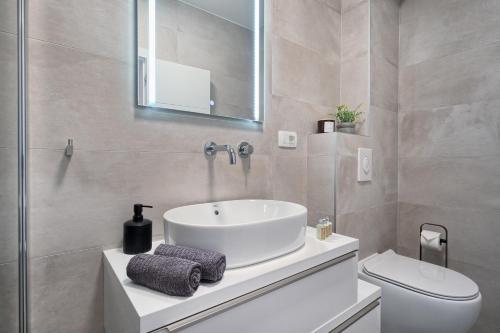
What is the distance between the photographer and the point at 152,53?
100cm

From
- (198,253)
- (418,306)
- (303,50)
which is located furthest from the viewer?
(303,50)

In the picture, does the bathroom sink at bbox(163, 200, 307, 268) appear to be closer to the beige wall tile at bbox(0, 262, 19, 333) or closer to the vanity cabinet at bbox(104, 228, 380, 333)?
the vanity cabinet at bbox(104, 228, 380, 333)

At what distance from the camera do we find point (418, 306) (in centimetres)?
122

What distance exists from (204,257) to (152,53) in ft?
2.61

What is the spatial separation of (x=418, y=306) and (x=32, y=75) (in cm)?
177

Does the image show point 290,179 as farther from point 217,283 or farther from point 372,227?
point 217,283

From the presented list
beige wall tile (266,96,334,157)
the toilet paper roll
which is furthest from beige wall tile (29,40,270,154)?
the toilet paper roll

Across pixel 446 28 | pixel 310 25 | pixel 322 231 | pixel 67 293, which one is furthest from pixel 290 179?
pixel 446 28

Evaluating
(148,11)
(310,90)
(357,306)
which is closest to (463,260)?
(357,306)

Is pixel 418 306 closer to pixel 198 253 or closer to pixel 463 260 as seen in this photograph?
pixel 463 260

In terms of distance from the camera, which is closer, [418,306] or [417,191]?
[418,306]

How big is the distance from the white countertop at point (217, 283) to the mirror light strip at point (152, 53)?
583 mm

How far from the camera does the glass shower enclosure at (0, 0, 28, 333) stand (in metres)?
0.71

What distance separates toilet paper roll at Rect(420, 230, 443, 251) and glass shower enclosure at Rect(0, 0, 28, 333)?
6.53 ft
